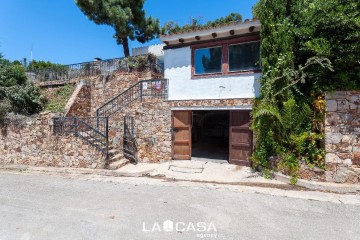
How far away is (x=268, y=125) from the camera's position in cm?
740

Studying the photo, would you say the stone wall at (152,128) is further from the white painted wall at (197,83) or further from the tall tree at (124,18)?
the tall tree at (124,18)

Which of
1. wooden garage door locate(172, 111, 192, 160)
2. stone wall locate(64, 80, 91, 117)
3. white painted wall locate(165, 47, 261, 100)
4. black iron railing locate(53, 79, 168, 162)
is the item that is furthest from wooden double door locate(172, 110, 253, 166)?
stone wall locate(64, 80, 91, 117)

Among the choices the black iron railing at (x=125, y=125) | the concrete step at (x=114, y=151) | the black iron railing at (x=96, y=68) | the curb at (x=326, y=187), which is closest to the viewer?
the curb at (x=326, y=187)

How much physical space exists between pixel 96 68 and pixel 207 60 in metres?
9.42

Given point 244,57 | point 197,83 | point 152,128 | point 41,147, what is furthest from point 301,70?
point 41,147

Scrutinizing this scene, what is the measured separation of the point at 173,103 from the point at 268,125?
416 cm

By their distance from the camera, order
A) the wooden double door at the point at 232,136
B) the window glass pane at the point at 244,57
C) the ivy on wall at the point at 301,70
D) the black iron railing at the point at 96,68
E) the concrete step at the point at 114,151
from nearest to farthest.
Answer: the ivy on wall at the point at 301,70 → the window glass pane at the point at 244,57 → the wooden double door at the point at 232,136 → the concrete step at the point at 114,151 → the black iron railing at the point at 96,68

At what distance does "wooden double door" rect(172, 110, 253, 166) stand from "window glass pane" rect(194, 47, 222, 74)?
6.27 feet

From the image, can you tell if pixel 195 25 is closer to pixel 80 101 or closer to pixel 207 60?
pixel 207 60

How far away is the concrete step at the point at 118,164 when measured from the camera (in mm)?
8984

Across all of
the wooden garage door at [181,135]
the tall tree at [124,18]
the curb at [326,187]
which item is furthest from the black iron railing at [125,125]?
the tall tree at [124,18]

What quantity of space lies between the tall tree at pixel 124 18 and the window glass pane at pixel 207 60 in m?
10.2

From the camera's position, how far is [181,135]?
31.6 feet

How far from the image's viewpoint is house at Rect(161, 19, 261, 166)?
8352 millimetres
